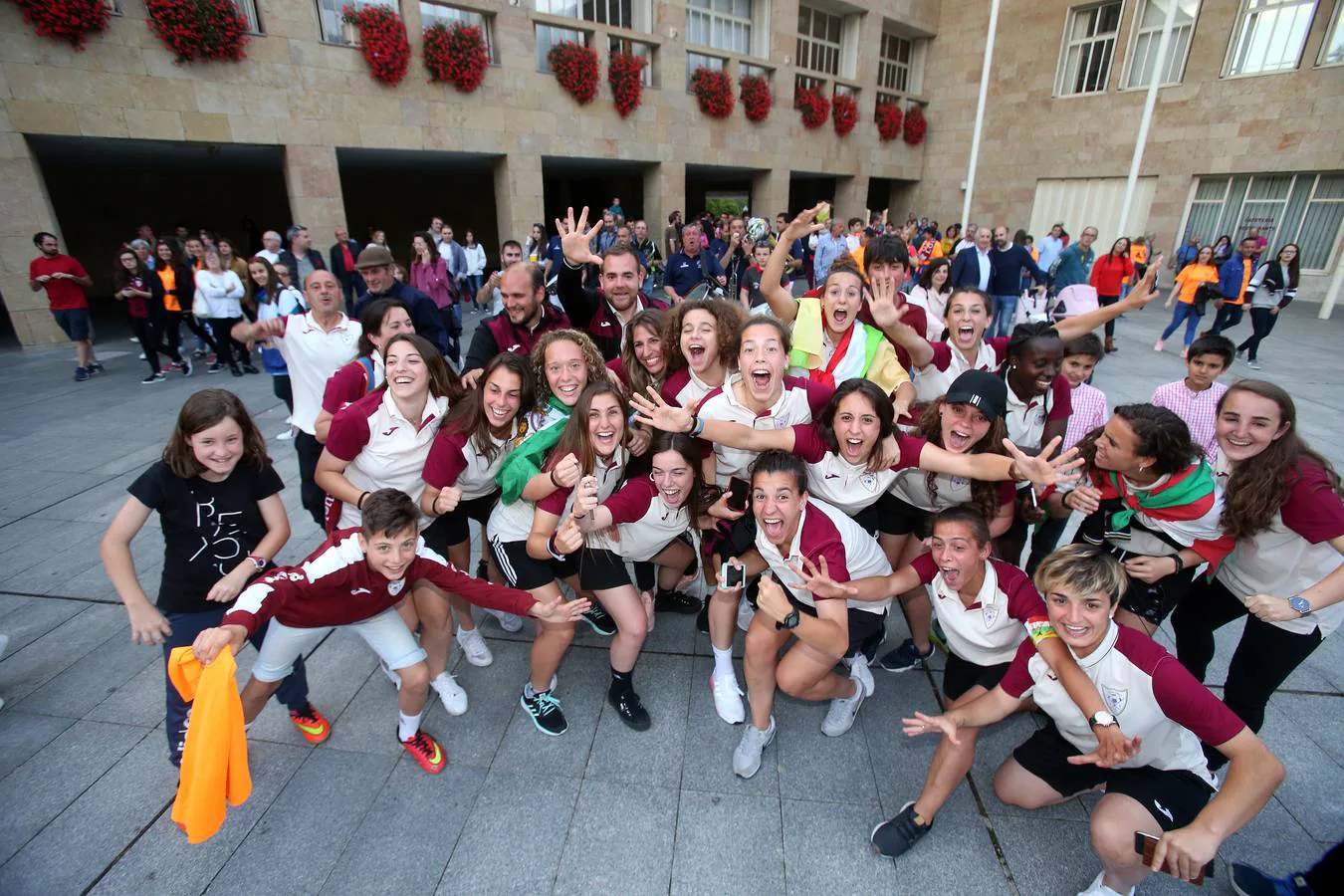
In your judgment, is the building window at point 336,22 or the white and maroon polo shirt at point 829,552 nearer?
the white and maroon polo shirt at point 829,552

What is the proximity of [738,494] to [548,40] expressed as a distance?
1417 cm

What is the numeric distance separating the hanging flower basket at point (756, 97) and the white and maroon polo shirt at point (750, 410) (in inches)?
633

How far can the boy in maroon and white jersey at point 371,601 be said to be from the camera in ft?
8.09

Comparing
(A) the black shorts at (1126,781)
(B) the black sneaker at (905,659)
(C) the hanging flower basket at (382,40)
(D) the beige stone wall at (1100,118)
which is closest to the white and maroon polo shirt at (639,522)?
(B) the black sneaker at (905,659)

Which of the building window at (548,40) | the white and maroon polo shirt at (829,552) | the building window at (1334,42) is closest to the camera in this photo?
the white and maroon polo shirt at (829,552)

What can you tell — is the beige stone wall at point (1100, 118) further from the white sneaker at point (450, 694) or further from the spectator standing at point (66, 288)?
the spectator standing at point (66, 288)

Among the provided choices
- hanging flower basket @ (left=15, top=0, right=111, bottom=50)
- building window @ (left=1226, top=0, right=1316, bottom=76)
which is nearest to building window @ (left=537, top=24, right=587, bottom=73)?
hanging flower basket @ (left=15, top=0, right=111, bottom=50)

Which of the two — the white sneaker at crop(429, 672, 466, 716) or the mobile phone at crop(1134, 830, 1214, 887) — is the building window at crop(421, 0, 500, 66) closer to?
the white sneaker at crop(429, 672, 466, 716)

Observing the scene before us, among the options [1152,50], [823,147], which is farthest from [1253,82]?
[823,147]

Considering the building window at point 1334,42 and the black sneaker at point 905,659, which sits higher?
the building window at point 1334,42

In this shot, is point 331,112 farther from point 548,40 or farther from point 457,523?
point 457,523

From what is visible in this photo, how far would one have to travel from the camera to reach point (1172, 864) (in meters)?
1.86

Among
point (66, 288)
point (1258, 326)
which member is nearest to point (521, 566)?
point (66, 288)

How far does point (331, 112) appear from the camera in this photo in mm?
11508
